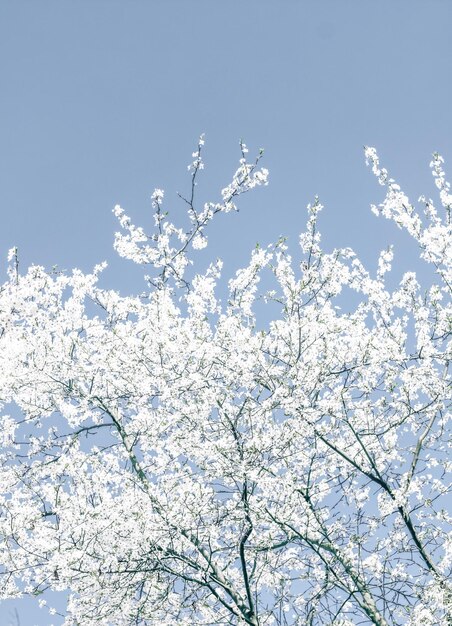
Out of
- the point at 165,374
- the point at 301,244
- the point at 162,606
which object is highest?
the point at 301,244

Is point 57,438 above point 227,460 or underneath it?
above

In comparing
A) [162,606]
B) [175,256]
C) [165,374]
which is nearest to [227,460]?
[165,374]

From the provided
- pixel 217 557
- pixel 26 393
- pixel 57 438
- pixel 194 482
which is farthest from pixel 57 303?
pixel 217 557

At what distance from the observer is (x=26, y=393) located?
838 centimetres

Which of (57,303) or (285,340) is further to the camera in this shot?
(57,303)

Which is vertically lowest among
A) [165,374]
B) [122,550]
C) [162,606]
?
[162,606]

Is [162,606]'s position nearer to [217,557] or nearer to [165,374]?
[217,557]

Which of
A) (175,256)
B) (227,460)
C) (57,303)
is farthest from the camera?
(57,303)

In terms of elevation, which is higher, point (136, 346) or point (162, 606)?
point (136, 346)

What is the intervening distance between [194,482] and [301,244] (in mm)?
3127

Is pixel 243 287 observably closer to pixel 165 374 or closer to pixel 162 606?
pixel 165 374

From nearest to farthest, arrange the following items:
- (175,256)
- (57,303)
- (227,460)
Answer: (227,460) < (175,256) < (57,303)

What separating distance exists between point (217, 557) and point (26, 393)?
3516 millimetres

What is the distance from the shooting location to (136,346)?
7.23 meters
